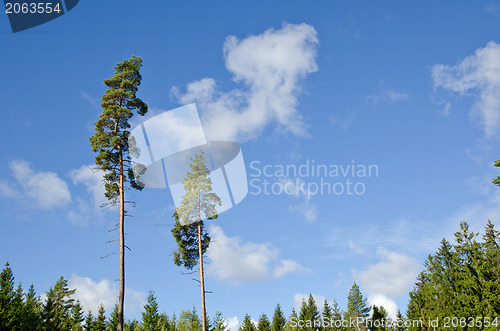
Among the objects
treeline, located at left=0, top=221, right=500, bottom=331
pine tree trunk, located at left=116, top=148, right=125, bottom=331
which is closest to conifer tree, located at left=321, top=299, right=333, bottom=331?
treeline, located at left=0, top=221, right=500, bottom=331

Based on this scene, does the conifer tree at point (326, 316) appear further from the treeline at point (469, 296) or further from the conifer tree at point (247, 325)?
the treeline at point (469, 296)

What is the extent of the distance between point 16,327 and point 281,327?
32.3 metres

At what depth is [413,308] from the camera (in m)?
38.2

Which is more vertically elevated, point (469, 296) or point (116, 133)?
point (116, 133)

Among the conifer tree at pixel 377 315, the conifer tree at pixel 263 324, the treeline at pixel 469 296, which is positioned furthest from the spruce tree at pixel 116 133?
the conifer tree at pixel 377 315

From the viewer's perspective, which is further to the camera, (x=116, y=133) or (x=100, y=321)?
(x=100, y=321)

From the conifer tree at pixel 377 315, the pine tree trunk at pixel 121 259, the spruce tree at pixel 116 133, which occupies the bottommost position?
the conifer tree at pixel 377 315

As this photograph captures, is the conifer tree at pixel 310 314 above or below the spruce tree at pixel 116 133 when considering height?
below

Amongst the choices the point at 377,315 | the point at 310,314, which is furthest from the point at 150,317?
the point at 377,315

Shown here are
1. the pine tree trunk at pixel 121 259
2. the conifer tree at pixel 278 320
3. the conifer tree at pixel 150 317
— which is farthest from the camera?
the conifer tree at pixel 278 320

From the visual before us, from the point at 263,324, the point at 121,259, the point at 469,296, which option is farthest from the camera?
the point at 263,324

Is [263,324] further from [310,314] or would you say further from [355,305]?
[355,305]

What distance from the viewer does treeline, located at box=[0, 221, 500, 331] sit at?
1000 inches

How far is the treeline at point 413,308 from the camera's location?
2541 centimetres
